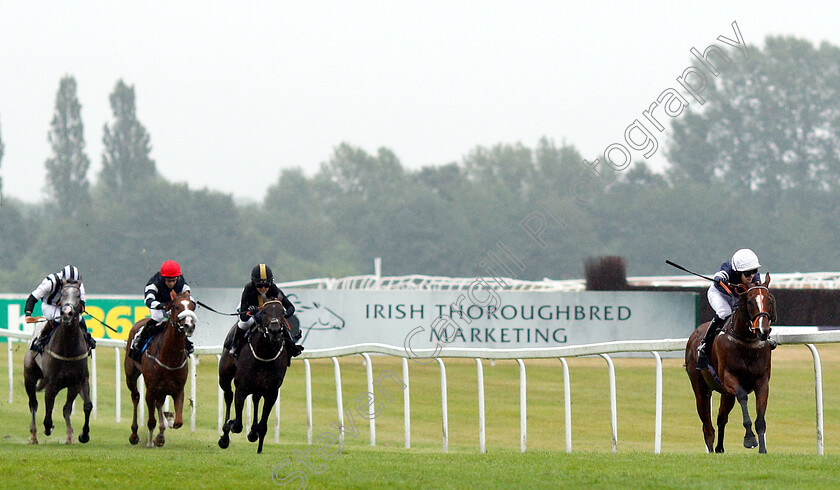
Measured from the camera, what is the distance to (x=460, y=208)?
200 feet

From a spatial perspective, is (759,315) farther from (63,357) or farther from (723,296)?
(63,357)

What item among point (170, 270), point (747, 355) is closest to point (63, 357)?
point (170, 270)

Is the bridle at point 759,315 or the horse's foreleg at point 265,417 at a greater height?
the bridle at point 759,315

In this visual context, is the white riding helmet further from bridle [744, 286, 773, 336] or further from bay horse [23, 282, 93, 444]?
bay horse [23, 282, 93, 444]

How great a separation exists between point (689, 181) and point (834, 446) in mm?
54903

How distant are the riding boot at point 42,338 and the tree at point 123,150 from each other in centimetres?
5070

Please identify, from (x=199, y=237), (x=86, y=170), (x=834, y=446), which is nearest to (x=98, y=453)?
(x=834, y=446)

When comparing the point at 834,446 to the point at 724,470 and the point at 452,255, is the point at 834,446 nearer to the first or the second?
the point at 724,470

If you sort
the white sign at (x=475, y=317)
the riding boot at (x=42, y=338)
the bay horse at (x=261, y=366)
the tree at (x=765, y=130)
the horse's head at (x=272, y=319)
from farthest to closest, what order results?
1. the tree at (x=765, y=130)
2. the white sign at (x=475, y=317)
3. the riding boot at (x=42, y=338)
4. the bay horse at (x=261, y=366)
5. the horse's head at (x=272, y=319)

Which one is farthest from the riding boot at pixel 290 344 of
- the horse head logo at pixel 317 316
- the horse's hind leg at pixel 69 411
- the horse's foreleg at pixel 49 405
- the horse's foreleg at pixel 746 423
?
the horse head logo at pixel 317 316

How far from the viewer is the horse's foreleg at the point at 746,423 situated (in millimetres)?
7543

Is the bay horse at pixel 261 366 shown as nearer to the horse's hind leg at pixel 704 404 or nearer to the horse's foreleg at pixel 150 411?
the horse's foreleg at pixel 150 411

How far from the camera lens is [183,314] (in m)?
8.93

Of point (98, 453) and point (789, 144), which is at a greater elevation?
point (789, 144)
